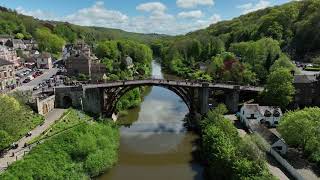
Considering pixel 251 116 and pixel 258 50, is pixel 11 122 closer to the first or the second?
pixel 251 116

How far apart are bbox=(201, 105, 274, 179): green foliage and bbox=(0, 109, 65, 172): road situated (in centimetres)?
1895

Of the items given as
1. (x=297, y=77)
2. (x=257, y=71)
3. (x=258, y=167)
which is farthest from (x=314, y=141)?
(x=257, y=71)

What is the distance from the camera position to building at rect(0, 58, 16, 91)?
61.7m

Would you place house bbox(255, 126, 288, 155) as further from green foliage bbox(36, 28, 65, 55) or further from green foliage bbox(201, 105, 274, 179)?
green foliage bbox(36, 28, 65, 55)

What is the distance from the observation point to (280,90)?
49844mm

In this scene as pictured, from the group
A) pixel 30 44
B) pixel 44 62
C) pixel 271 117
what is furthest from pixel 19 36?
pixel 271 117

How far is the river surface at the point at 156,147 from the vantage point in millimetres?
41500

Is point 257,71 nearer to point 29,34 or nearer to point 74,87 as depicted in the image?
point 74,87

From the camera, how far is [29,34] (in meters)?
136

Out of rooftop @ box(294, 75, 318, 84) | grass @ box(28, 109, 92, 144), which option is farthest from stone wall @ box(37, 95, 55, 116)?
rooftop @ box(294, 75, 318, 84)

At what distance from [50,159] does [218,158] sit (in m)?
16.6

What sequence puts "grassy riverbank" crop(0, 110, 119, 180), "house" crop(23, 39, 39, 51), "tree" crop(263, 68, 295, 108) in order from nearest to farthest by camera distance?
1. "grassy riverbank" crop(0, 110, 119, 180)
2. "tree" crop(263, 68, 295, 108)
3. "house" crop(23, 39, 39, 51)

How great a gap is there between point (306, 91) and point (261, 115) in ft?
34.3

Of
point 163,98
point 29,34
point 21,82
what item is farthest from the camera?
point 29,34
